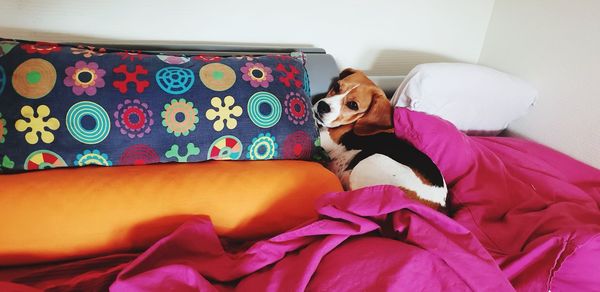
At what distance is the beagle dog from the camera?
3.71 ft

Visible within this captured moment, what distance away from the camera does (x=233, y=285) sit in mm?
812

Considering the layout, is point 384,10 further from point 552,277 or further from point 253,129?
point 552,277

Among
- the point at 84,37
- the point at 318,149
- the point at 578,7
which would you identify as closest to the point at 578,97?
the point at 578,7

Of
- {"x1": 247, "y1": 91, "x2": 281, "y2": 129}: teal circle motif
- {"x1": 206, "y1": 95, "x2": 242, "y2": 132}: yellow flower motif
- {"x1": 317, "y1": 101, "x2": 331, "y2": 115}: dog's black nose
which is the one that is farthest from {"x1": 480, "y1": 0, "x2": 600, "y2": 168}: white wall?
{"x1": 206, "y1": 95, "x2": 242, "y2": 132}: yellow flower motif

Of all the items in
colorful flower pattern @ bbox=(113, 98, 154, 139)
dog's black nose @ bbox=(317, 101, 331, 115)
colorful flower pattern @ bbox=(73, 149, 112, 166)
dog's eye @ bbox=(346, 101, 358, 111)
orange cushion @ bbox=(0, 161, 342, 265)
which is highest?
dog's eye @ bbox=(346, 101, 358, 111)

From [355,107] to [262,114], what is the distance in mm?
403

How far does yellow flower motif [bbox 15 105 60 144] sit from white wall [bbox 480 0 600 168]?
5.40ft

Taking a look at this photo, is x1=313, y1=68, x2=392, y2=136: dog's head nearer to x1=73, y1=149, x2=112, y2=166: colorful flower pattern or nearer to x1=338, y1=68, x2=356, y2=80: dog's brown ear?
x1=338, y1=68, x2=356, y2=80: dog's brown ear

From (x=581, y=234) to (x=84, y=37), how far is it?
1.50 metres

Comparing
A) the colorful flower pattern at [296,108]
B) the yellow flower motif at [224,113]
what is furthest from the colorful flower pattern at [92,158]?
the colorful flower pattern at [296,108]

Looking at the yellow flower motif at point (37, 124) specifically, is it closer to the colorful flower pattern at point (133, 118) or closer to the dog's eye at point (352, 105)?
the colorful flower pattern at point (133, 118)

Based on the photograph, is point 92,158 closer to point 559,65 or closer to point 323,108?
point 323,108

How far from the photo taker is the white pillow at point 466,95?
141cm

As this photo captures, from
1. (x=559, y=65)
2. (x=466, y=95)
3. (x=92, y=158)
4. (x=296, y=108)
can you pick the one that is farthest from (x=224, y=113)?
(x=559, y=65)
